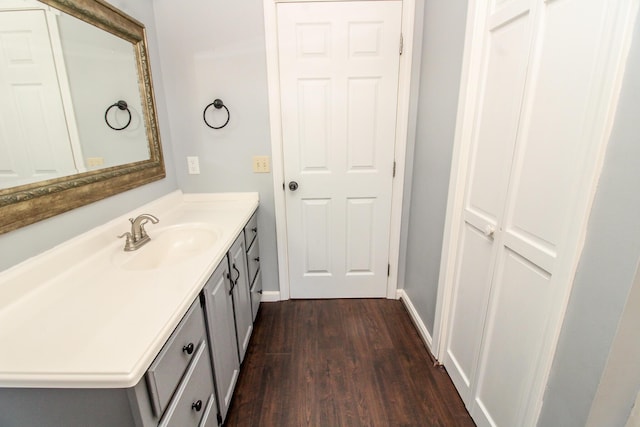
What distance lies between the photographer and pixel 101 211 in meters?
1.34

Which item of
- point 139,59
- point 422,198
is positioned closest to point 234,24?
point 139,59

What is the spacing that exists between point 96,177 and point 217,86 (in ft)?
3.30

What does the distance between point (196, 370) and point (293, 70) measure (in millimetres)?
1772

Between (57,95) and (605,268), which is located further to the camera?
(57,95)

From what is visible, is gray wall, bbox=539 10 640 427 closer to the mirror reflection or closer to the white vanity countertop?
the white vanity countertop

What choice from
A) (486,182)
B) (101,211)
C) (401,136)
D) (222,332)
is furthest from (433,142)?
(101,211)

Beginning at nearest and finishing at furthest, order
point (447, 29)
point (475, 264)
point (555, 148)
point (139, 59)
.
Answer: point (555, 148) < point (475, 264) < point (447, 29) < point (139, 59)

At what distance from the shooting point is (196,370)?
3.39 ft

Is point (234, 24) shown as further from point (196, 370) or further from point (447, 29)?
point (196, 370)

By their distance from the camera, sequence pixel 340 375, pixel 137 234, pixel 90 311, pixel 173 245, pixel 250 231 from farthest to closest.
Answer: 1. pixel 250 231
2. pixel 340 375
3. pixel 173 245
4. pixel 137 234
5. pixel 90 311

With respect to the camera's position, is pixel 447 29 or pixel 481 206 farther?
pixel 447 29

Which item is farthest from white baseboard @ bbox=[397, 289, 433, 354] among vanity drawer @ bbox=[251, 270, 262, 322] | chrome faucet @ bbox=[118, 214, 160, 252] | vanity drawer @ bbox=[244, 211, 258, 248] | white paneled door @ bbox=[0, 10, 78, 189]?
white paneled door @ bbox=[0, 10, 78, 189]

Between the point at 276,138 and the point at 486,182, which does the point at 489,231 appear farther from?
the point at 276,138

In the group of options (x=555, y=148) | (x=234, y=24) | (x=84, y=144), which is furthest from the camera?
(x=234, y=24)
